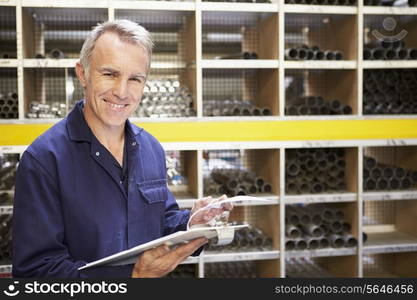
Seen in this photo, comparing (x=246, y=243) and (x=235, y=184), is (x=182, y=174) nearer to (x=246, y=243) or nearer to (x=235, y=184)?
(x=235, y=184)

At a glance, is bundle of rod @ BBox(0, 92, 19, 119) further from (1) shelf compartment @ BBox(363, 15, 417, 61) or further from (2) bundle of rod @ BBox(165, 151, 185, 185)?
(1) shelf compartment @ BBox(363, 15, 417, 61)

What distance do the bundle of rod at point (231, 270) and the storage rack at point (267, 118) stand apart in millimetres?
184

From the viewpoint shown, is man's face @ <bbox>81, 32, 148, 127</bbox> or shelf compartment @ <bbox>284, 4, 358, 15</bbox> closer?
man's face @ <bbox>81, 32, 148, 127</bbox>

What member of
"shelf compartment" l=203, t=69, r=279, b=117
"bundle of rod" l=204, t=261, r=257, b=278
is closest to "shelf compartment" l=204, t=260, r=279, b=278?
"bundle of rod" l=204, t=261, r=257, b=278

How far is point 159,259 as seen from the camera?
147cm

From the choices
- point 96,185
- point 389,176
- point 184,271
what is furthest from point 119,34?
Result: point 389,176

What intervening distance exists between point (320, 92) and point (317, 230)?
123cm

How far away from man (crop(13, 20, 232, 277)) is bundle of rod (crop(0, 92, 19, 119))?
5.63 feet

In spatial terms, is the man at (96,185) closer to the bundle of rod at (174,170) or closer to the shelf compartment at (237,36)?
the bundle of rod at (174,170)

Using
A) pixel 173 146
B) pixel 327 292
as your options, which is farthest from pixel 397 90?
pixel 327 292

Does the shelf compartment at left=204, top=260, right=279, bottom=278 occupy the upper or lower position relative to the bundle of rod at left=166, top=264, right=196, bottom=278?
lower

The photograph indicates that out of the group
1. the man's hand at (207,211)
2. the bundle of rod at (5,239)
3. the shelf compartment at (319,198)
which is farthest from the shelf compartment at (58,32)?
the man's hand at (207,211)

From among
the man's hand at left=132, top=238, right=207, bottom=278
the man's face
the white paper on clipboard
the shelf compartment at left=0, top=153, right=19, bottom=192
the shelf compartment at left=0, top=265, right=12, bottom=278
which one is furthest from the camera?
the shelf compartment at left=0, top=153, right=19, bottom=192

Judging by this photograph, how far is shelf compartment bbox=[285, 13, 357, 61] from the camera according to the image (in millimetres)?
3453
